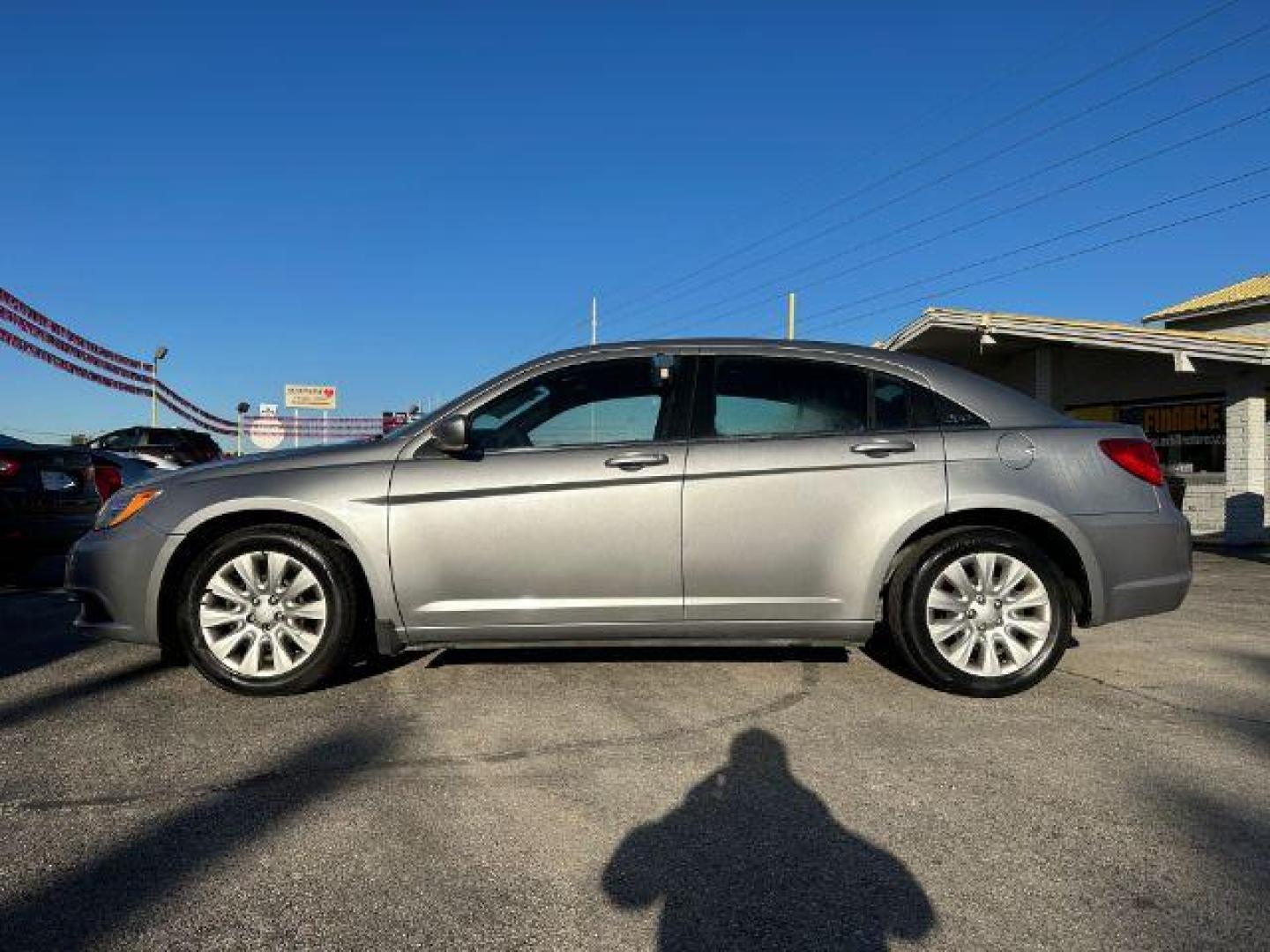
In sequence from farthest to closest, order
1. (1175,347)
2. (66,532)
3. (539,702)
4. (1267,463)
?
(1267,463) → (1175,347) → (66,532) → (539,702)

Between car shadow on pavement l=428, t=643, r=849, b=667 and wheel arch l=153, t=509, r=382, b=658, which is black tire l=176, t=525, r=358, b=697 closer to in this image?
wheel arch l=153, t=509, r=382, b=658

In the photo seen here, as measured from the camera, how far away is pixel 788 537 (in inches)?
155

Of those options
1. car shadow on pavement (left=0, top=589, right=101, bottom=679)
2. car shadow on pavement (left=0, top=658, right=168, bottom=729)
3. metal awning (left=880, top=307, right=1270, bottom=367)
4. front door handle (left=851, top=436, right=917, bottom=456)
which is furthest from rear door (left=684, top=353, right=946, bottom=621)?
metal awning (left=880, top=307, right=1270, bottom=367)

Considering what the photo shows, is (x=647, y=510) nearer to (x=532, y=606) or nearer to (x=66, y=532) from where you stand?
(x=532, y=606)

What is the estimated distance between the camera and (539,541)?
154 inches

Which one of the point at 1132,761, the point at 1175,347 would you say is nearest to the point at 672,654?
the point at 1132,761

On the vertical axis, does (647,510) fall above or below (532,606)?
above

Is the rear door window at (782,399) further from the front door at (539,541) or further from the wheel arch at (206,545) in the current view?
the wheel arch at (206,545)

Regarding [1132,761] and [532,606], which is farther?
[532,606]

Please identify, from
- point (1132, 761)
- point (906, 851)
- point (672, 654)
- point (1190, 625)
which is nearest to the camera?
point (906, 851)

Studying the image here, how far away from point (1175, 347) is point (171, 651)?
13.1m

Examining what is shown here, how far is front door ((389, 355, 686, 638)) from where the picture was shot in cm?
391

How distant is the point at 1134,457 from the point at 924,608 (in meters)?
1.26

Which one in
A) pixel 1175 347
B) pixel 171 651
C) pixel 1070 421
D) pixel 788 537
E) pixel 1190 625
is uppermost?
pixel 1175 347
